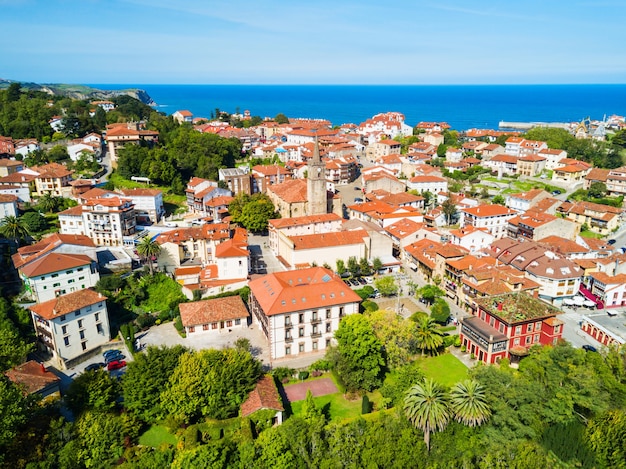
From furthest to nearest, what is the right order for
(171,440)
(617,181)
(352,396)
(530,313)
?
(617,181) < (530,313) < (352,396) < (171,440)

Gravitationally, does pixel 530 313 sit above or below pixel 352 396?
above

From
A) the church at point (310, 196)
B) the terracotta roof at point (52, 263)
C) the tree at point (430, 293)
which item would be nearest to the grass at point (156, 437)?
the terracotta roof at point (52, 263)

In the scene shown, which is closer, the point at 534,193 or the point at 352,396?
the point at 352,396

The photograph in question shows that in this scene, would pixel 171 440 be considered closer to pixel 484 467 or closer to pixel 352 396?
pixel 352 396

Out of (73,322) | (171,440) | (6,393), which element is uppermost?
(6,393)

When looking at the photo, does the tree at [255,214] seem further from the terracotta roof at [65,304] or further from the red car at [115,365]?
the red car at [115,365]

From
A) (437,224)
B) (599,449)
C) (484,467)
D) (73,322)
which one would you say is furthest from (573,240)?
(73,322)

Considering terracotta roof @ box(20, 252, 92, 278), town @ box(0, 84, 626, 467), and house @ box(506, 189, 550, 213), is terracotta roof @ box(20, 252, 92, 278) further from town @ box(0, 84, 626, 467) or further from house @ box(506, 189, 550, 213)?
house @ box(506, 189, 550, 213)

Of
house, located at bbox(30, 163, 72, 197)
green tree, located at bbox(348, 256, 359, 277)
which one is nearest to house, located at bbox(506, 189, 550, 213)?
green tree, located at bbox(348, 256, 359, 277)
